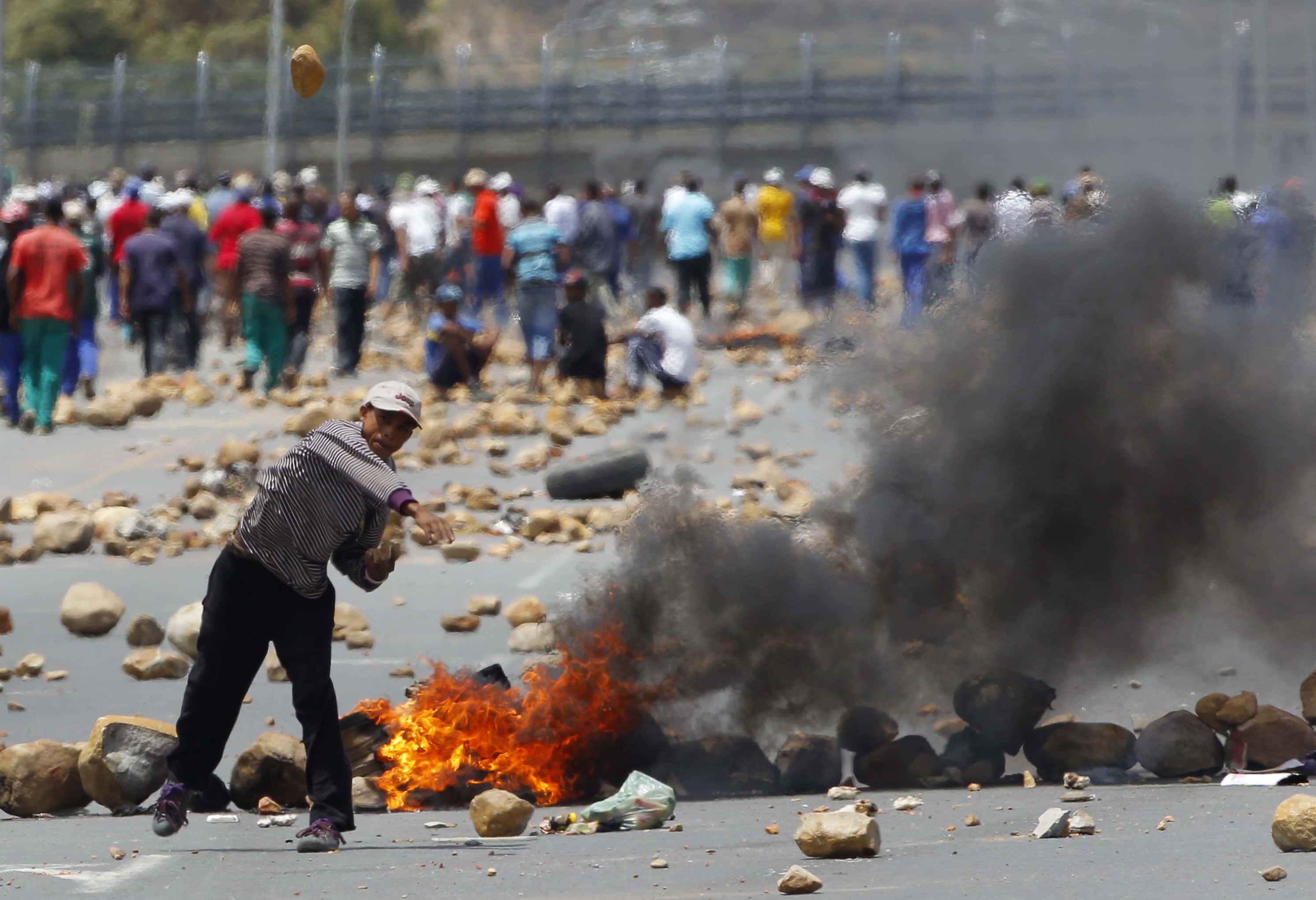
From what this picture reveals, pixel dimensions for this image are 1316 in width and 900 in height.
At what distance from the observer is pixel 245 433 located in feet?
49.7

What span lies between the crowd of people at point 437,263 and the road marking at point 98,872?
4907 millimetres

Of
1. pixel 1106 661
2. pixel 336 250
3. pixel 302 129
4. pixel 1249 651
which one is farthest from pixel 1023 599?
pixel 302 129

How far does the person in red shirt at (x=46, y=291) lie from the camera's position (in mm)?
14430

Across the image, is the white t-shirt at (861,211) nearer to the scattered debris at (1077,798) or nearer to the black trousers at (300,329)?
the black trousers at (300,329)

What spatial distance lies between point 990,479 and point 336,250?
10.4 meters

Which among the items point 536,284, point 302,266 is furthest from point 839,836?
point 302,266

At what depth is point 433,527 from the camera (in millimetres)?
5250

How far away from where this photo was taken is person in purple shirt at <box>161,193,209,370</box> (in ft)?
57.9

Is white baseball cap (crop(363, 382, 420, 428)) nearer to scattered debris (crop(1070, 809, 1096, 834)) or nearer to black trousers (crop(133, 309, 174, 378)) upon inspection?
scattered debris (crop(1070, 809, 1096, 834))

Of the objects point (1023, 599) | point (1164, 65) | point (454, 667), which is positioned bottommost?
point (454, 667)

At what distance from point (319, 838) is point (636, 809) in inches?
42.5

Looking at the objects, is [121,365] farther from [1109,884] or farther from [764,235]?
[1109,884]

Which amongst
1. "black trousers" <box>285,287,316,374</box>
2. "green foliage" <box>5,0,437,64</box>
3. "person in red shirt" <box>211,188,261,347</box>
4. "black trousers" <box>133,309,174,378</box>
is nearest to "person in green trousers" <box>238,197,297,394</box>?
"black trousers" <box>285,287,316,374</box>

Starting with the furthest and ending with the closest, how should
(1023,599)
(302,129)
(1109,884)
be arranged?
(302,129) < (1023,599) < (1109,884)
